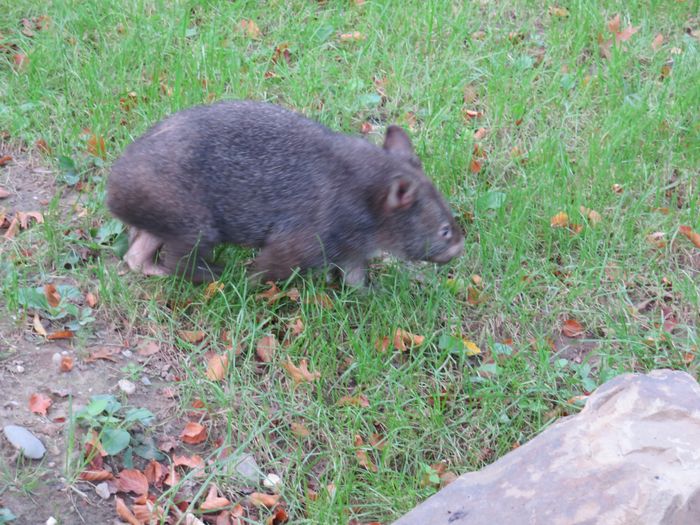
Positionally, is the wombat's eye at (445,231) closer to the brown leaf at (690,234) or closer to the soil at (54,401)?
the brown leaf at (690,234)

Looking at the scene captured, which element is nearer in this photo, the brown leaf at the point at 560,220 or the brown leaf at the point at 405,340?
the brown leaf at the point at 405,340

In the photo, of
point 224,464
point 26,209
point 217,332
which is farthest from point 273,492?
point 26,209

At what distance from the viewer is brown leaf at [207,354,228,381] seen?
4266mm

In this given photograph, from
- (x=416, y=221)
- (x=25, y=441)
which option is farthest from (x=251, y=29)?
(x=25, y=441)

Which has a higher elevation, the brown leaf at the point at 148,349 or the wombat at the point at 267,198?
the wombat at the point at 267,198

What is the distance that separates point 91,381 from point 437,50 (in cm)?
383

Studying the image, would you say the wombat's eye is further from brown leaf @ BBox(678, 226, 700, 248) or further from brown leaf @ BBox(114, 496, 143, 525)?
brown leaf @ BBox(114, 496, 143, 525)

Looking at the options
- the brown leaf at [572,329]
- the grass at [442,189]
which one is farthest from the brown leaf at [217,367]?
the brown leaf at [572,329]

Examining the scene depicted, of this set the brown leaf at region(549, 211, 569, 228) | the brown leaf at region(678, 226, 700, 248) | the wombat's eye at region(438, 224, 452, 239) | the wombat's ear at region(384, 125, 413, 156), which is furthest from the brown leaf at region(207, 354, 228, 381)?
the brown leaf at region(678, 226, 700, 248)

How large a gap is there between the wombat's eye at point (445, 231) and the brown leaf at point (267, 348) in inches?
45.6

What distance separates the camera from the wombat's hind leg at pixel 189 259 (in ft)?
14.9

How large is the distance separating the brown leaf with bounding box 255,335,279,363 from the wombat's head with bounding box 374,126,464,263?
2.95 feet

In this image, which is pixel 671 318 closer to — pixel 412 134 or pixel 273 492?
pixel 412 134

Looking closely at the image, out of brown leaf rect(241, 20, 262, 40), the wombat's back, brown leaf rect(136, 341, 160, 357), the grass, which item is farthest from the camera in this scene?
brown leaf rect(241, 20, 262, 40)
